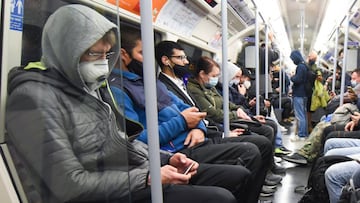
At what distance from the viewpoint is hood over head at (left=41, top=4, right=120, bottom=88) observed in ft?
3.30

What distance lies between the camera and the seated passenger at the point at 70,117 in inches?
37.7

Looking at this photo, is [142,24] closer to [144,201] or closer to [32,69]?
[32,69]

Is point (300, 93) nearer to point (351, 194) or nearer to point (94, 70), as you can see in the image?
point (351, 194)

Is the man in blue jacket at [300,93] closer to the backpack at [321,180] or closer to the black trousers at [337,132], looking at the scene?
the black trousers at [337,132]

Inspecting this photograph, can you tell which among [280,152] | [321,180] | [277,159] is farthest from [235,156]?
[280,152]

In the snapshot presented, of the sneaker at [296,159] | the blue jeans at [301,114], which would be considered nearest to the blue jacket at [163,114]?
the sneaker at [296,159]

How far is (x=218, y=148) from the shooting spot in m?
2.14

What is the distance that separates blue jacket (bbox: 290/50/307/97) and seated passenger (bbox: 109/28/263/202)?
408cm

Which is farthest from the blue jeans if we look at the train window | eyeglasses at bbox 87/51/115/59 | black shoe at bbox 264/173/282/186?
eyeglasses at bbox 87/51/115/59

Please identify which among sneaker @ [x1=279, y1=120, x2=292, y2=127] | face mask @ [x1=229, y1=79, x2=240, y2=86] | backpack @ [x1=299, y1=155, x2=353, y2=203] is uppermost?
face mask @ [x1=229, y1=79, x2=240, y2=86]

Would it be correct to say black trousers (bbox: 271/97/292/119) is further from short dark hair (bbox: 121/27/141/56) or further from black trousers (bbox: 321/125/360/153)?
short dark hair (bbox: 121/27/141/56)

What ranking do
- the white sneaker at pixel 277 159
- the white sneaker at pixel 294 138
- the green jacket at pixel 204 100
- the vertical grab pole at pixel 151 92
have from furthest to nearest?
1. the white sneaker at pixel 294 138
2. the white sneaker at pixel 277 159
3. the green jacket at pixel 204 100
4. the vertical grab pole at pixel 151 92

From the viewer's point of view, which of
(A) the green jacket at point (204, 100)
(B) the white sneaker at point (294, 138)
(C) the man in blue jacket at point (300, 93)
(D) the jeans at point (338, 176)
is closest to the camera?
(D) the jeans at point (338, 176)

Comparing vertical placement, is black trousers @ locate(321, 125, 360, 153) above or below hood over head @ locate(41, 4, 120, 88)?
below
